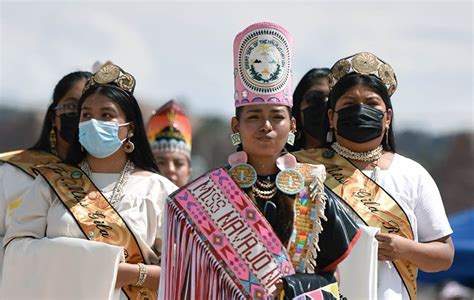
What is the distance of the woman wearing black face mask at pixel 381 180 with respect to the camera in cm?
556

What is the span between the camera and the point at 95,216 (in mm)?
5852

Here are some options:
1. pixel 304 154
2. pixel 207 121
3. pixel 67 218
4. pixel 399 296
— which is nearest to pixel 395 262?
pixel 399 296

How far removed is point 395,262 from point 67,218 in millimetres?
1665

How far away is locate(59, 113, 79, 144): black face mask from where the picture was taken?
6.61 metres

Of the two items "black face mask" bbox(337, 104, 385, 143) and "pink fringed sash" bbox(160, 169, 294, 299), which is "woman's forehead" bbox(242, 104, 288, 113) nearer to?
"pink fringed sash" bbox(160, 169, 294, 299)

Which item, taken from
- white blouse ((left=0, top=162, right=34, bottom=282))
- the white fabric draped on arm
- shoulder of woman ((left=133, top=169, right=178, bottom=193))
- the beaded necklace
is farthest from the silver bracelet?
white blouse ((left=0, top=162, right=34, bottom=282))

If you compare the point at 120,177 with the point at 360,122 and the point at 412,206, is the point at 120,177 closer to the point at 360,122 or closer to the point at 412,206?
the point at 360,122

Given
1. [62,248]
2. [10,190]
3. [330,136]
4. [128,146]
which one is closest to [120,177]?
[128,146]

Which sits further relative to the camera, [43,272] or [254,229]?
[43,272]

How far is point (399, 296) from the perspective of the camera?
5.61m

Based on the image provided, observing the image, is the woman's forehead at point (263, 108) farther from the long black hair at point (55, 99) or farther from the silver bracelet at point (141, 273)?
the long black hair at point (55, 99)

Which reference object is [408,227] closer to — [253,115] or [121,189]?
[253,115]

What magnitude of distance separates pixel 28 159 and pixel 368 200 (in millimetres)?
2063

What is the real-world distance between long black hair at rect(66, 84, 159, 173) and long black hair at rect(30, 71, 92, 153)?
569mm
